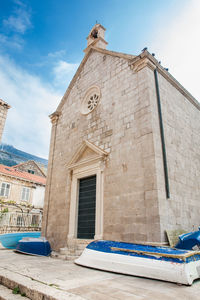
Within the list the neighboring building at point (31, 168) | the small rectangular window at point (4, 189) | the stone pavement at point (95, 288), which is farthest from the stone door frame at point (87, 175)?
the neighboring building at point (31, 168)

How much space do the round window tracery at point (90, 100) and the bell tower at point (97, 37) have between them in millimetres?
2884

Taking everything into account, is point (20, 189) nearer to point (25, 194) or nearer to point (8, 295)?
point (25, 194)

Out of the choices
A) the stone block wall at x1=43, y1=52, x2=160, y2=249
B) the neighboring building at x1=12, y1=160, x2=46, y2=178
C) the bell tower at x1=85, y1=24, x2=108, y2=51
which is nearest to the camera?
the stone block wall at x1=43, y1=52, x2=160, y2=249

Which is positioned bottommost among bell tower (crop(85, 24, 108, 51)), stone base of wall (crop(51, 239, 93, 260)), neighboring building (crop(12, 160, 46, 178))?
stone base of wall (crop(51, 239, 93, 260))

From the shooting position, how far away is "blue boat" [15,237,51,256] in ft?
23.1

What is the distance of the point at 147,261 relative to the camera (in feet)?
12.3

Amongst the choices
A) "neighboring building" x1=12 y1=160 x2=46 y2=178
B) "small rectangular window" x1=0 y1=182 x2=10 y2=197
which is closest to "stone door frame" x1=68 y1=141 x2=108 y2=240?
"small rectangular window" x1=0 y1=182 x2=10 y2=197

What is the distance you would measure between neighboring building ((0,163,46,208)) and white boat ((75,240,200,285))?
16.8m

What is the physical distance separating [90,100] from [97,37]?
13.7ft

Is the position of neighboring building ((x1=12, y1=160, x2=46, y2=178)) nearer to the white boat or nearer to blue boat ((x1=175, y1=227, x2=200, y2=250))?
the white boat

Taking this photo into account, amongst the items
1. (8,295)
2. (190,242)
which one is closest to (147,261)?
(190,242)

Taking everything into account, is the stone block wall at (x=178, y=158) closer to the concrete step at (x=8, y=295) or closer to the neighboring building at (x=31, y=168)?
the concrete step at (x=8, y=295)

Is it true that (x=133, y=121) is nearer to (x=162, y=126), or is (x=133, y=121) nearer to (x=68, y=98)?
(x=162, y=126)

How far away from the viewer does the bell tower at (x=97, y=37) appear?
37.1ft
